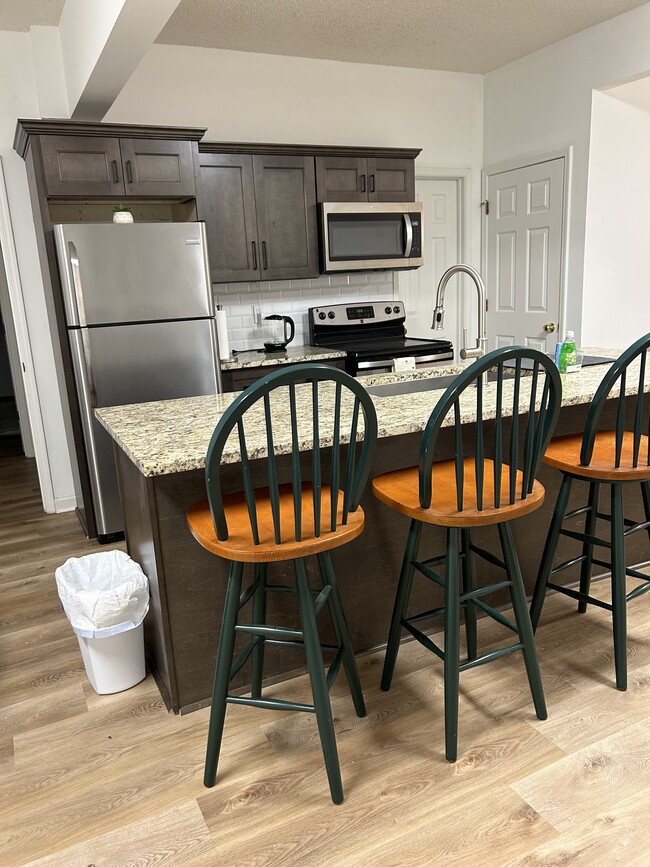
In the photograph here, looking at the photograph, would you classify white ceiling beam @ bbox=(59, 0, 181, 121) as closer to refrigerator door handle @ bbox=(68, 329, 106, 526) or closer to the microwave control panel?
refrigerator door handle @ bbox=(68, 329, 106, 526)

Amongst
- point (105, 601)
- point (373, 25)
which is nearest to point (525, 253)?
point (373, 25)

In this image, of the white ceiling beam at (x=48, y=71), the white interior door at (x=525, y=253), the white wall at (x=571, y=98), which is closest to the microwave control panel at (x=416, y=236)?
the white interior door at (x=525, y=253)

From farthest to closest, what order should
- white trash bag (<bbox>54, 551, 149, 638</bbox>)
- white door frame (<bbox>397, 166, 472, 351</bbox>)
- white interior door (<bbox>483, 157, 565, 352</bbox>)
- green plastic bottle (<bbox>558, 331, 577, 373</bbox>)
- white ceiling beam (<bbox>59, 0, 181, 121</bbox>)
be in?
white door frame (<bbox>397, 166, 472, 351</bbox>)
white interior door (<bbox>483, 157, 565, 352</bbox>)
green plastic bottle (<bbox>558, 331, 577, 373</bbox>)
white ceiling beam (<bbox>59, 0, 181, 121</bbox>)
white trash bag (<bbox>54, 551, 149, 638</bbox>)

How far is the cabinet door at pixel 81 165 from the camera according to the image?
3133 mm

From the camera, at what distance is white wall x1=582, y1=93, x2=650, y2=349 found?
4.14m

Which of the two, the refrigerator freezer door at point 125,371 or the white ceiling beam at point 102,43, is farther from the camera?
the refrigerator freezer door at point 125,371

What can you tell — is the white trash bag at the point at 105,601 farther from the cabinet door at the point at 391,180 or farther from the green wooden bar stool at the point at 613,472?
the cabinet door at the point at 391,180

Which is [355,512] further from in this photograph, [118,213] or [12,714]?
[118,213]

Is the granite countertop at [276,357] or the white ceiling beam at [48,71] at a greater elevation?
the white ceiling beam at [48,71]

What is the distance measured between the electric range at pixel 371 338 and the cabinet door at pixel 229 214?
0.66 metres

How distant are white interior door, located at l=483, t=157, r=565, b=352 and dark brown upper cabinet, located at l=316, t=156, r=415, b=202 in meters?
0.90

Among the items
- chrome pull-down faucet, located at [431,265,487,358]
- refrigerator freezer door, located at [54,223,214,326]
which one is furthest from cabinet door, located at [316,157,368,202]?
chrome pull-down faucet, located at [431,265,487,358]

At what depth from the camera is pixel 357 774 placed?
1695mm

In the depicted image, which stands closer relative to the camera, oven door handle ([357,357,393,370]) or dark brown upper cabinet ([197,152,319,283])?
dark brown upper cabinet ([197,152,319,283])
